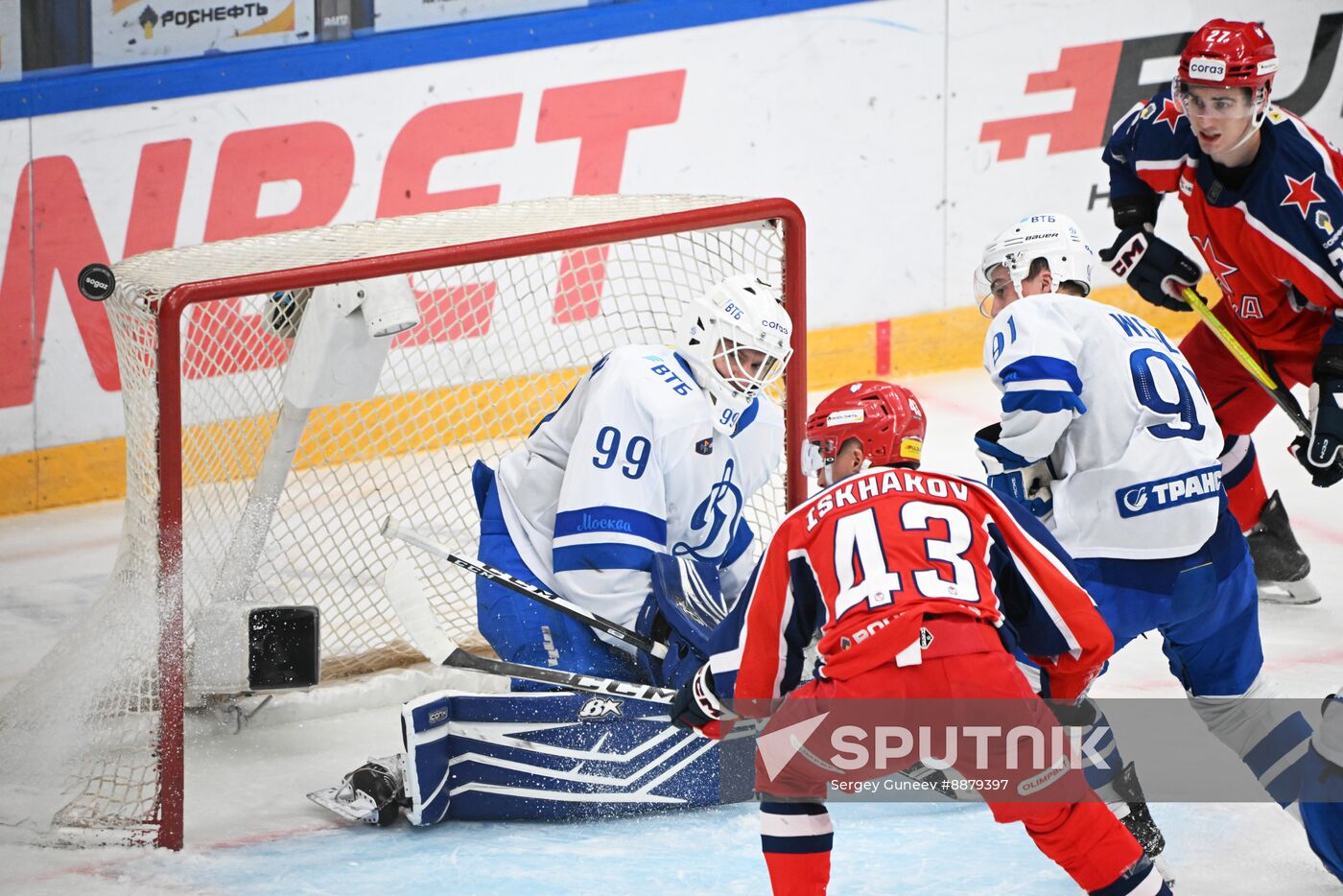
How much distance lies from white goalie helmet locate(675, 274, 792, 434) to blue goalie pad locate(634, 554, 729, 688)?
0.27 metres

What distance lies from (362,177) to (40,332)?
995 mm

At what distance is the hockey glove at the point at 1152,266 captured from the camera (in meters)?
3.90

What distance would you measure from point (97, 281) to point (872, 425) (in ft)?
4.65

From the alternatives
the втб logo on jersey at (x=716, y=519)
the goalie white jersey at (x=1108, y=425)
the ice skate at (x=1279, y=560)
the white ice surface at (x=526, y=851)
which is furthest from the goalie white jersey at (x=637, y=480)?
the ice skate at (x=1279, y=560)

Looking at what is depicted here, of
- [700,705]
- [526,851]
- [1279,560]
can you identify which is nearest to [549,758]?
[526,851]

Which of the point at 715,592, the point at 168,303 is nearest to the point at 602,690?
the point at 715,592

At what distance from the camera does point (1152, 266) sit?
12.8 feet

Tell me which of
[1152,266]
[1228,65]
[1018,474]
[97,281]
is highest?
[1228,65]

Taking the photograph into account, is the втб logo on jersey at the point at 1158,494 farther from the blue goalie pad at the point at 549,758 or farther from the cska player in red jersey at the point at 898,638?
the blue goalie pad at the point at 549,758

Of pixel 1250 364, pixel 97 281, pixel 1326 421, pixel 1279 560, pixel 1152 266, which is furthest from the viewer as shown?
pixel 1279 560

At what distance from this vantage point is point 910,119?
5.90 meters

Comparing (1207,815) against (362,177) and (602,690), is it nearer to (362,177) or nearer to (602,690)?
(602,690)

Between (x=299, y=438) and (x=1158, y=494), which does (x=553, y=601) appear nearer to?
(x=299, y=438)

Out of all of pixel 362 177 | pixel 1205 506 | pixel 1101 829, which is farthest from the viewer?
pixel 362 177
